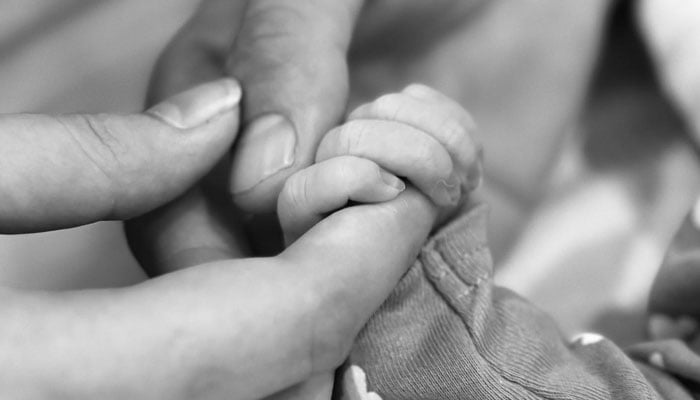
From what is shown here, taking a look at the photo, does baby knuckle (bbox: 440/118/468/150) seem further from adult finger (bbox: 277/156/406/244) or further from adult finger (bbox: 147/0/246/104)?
adult finger (bbox: 147/0/246/104)

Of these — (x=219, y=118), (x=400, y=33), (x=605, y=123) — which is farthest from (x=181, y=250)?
(x=605, y=123)

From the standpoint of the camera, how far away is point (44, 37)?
606 mm

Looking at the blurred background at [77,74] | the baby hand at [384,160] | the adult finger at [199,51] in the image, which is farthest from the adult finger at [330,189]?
the blurred background at [77,74]

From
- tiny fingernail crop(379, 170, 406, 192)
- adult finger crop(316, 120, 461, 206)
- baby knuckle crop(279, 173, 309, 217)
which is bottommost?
baby knuckle crop(279, 173, 309, 217)

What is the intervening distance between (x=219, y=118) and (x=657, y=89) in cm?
41

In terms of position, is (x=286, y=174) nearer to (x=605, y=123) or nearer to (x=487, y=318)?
(x=487, y=318)

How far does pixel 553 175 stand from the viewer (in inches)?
24.4

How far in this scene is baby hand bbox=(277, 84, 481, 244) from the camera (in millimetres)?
339

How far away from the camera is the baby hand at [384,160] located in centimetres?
34

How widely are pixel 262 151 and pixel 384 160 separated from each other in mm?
78

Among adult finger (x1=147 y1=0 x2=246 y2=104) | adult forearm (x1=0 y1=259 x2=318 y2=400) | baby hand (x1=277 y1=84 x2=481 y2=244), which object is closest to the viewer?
adult forearm (x1=0 y1=259 x2=318 y2=400)

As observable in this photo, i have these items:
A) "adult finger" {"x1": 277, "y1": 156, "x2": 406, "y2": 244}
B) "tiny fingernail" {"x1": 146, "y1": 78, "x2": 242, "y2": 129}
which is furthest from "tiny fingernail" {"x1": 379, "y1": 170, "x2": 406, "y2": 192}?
"tiny fingernail" {"x1": 146, "y1": 78, "x2": 242, "y2": 129}

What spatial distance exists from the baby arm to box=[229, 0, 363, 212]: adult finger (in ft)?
0.07

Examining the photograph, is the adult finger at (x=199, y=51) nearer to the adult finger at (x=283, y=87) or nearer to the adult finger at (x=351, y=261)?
the adult finger at (x=283, y=87)
